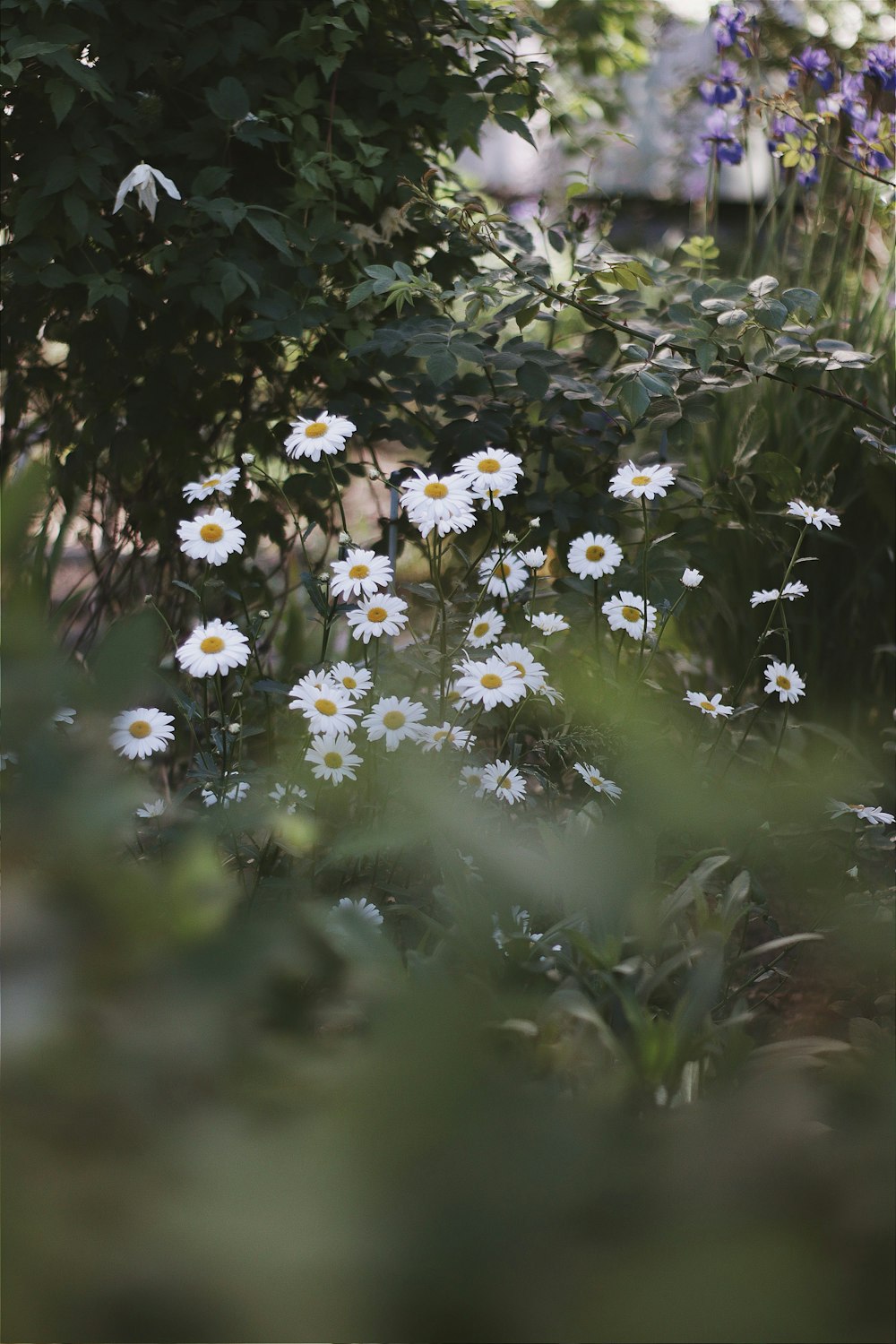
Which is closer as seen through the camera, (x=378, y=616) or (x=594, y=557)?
(x=378, y=616)

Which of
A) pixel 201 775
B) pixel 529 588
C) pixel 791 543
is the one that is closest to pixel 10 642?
pixel 201 775

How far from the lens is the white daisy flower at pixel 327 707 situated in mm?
1024

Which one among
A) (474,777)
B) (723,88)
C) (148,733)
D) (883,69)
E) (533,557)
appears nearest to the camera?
(148,733)

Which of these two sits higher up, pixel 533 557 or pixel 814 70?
pixel 814 70

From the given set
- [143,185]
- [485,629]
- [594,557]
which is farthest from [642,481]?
[143,185]

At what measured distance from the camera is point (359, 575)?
121cm

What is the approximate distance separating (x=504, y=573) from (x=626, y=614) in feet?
0.53

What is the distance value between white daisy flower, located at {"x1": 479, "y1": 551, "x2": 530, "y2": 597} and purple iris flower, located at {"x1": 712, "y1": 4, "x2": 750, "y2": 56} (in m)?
1.47

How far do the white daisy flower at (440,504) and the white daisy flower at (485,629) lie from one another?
0.14 m

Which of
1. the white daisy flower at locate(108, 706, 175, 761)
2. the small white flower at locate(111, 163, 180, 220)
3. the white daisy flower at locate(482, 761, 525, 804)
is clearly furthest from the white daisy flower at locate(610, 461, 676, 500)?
the small white flower at locate(111, 163, 180, 220)

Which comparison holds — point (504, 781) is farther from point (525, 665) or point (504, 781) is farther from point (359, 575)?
point (359, 575)

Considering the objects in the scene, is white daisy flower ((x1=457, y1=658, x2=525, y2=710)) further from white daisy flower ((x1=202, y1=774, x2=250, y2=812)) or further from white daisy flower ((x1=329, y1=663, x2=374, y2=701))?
white daisy flower ((x1=202, y1=774, x2=250, y2=812))

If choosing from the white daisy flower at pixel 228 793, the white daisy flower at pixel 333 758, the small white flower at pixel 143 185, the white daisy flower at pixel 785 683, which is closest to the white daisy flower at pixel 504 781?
the white daisy flower at pixel 333 758

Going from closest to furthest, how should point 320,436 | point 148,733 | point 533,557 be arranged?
1. point 148,733
2. point 320,436
3. point 533,557
